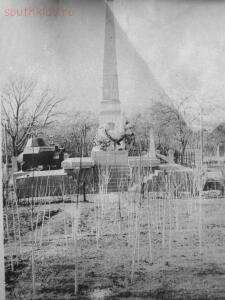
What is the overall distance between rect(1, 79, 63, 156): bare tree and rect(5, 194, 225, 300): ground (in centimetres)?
54

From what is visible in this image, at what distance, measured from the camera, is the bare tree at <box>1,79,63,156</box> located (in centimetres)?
272

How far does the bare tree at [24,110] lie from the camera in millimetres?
2723

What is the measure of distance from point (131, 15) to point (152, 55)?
322mm

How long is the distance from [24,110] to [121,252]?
1238 mm

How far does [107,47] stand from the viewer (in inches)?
110

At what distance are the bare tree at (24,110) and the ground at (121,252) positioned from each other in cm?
54

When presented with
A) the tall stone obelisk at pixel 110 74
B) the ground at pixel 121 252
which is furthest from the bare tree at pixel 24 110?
the ground at pixel 121 252

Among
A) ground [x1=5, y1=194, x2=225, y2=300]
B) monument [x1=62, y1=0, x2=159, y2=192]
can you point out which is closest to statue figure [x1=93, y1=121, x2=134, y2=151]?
monument [x1=62, y1=0, x2=159, y2=192]

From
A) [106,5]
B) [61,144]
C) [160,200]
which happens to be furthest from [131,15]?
[160,200]

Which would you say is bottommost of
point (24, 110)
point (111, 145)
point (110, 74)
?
point (111, 145)

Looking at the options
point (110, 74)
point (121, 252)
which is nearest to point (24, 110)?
point (110, 74)

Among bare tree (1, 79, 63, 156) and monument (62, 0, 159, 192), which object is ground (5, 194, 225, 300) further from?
bare tree (1, 79, 63, 156)

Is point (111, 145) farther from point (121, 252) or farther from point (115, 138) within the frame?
point (121, 252)

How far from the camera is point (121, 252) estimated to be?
2.84m
